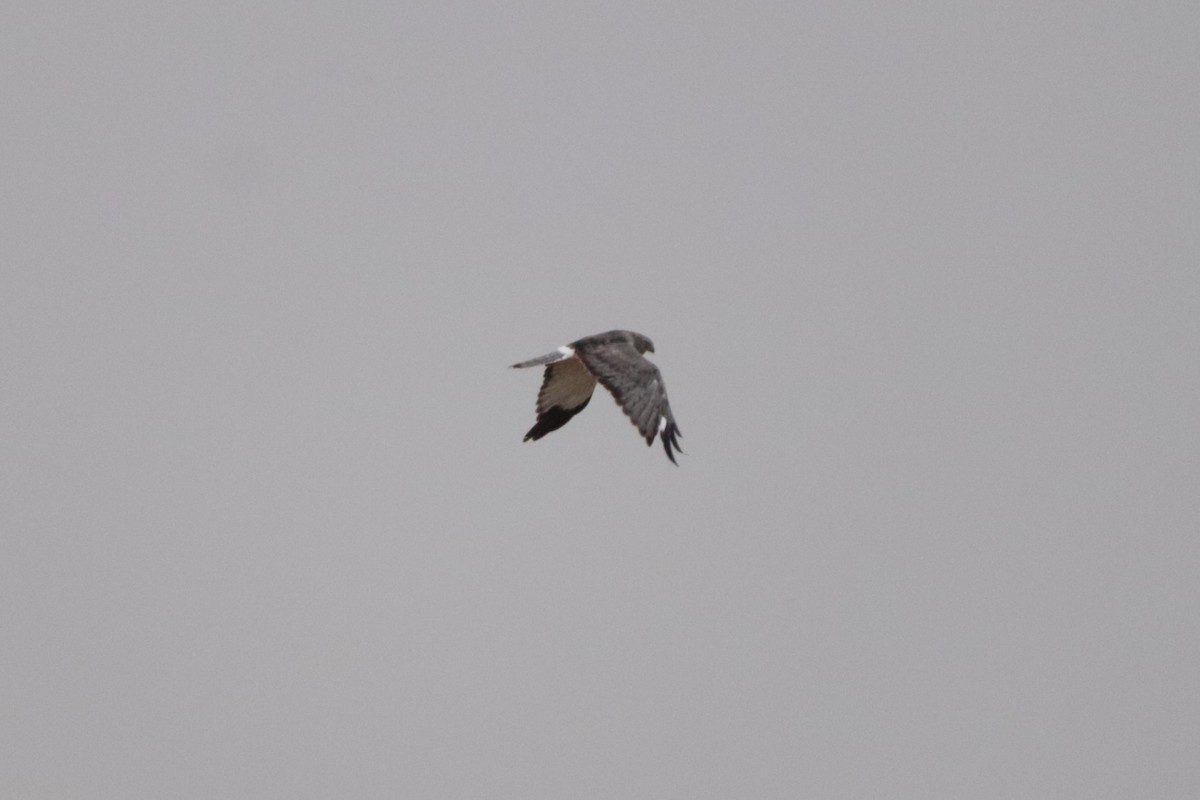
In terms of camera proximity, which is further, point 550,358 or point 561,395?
point 561,395

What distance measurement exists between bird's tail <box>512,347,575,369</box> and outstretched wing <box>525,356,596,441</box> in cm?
104

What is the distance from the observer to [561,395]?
2391 centimetres

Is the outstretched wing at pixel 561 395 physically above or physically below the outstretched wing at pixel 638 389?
above

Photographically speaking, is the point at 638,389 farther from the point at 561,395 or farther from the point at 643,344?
the point at 561,395

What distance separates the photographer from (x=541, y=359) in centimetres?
2200

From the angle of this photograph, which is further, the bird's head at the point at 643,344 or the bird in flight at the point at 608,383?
the bird's head at the point at 643,344

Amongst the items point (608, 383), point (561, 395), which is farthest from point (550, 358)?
point (561, 395)

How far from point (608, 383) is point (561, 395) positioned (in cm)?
248

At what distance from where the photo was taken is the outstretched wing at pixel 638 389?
2102cm

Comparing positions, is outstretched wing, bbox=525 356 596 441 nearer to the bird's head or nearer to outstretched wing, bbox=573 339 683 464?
the bird's head

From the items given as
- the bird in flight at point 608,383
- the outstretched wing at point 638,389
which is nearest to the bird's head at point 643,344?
the bird in flight at point 608,383

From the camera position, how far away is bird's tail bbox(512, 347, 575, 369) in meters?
21.8

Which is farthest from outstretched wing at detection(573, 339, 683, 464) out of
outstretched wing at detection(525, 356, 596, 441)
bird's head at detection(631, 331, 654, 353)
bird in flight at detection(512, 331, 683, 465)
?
outstretched wing at detection(525, 356, 596, 441)

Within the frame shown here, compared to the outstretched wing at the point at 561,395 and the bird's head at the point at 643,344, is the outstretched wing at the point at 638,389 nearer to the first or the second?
the bird's head at the point at 643,344
